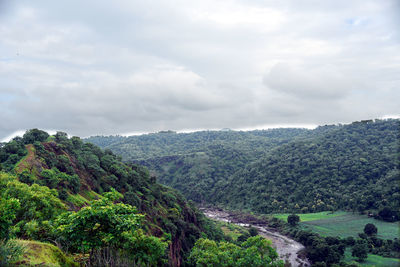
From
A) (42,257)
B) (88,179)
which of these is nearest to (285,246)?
(88,179)

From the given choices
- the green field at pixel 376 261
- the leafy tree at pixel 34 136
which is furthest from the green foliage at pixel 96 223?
the green field at pixel 376 261

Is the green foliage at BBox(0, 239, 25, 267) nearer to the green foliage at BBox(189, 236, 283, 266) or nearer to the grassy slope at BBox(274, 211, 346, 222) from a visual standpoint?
the green foliage at BBox(189, 236, 283, 266)

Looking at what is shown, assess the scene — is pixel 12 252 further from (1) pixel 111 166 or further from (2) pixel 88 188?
(1) pixel 111 166

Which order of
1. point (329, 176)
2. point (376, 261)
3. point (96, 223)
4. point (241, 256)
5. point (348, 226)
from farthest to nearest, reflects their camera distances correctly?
point (329, 176), point (348, 226), point (376, 261), point (241, 256), point (96, 223)

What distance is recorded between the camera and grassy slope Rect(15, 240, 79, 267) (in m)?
11.1

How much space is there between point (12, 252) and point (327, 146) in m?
151

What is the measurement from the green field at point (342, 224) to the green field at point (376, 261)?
497 inches

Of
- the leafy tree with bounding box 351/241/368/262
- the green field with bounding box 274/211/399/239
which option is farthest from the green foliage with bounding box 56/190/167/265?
the green field with bounding box 274/211/399/239

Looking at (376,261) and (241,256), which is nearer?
(241,256)

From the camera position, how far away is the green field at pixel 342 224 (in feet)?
226

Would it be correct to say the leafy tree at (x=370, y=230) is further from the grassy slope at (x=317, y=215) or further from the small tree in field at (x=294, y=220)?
the small tree in field at (x=294, y=220)

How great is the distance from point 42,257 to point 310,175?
4722 inches

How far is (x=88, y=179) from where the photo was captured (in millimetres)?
46750

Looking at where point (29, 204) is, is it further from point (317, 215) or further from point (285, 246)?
point (317, 215)
